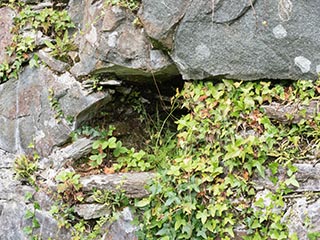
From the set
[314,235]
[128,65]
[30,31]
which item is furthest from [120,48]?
[314,235]

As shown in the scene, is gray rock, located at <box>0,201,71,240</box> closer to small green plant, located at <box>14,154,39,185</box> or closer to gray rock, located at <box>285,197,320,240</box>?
small green plant, located at <box>14,154,39,185</box>

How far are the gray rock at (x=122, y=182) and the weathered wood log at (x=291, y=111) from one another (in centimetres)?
97

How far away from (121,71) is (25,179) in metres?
1.18

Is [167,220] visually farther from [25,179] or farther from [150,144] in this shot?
[25,179]

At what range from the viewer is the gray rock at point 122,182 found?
10.8ft

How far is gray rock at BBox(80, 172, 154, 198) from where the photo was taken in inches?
130

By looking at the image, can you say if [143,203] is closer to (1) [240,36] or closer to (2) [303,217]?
(2) [303,217]

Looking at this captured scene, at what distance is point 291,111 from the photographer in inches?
114

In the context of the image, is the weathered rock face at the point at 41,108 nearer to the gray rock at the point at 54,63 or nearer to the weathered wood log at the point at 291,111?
the gray rock at the point at 54,63

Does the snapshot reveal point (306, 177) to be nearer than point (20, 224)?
Yes

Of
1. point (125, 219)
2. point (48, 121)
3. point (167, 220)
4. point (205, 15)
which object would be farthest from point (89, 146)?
point (205, 15)

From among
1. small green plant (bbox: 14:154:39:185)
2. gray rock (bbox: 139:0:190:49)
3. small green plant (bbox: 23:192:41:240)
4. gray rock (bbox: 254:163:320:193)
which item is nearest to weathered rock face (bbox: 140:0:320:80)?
gray rock (bbox: 139:0:190:49)

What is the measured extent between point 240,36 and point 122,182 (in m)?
1.30

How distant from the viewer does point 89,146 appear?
142 inches
